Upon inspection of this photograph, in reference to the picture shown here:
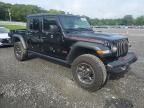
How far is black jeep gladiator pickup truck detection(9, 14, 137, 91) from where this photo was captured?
14.6ft

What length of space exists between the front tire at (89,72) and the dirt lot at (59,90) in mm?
208

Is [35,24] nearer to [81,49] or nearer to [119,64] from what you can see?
[81,49]

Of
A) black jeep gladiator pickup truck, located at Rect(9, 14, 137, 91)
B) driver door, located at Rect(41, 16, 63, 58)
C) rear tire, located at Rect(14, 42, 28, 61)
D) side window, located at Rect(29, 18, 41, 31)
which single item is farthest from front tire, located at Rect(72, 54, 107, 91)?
rear tire, located at Rect(14, 42, 28, 61)

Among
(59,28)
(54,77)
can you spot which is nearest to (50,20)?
(59,28)

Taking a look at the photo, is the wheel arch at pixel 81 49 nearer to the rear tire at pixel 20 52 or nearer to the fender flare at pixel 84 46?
the fender flare at pixel 84 46

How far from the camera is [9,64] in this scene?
7.20 metres

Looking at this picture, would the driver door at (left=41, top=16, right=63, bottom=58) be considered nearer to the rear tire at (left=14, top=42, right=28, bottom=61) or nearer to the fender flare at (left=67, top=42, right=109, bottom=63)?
the fender flare at (left=67, top=42, right=109, bottom=63)

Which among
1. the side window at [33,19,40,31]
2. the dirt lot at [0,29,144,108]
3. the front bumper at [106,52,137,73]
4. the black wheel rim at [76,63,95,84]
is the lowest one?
the dirt lot at [0,29,144,108]

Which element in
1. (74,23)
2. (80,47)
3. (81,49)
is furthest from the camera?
(74,23)

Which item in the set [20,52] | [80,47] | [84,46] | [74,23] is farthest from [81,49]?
[20,52]

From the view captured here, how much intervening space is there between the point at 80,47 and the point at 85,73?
2.35 feet

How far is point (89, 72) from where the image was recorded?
4.71m

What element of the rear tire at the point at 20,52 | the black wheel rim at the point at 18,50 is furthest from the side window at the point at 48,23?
the black wheel rim at the point at 18,50

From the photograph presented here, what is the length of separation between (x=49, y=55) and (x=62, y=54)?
2.51ft
